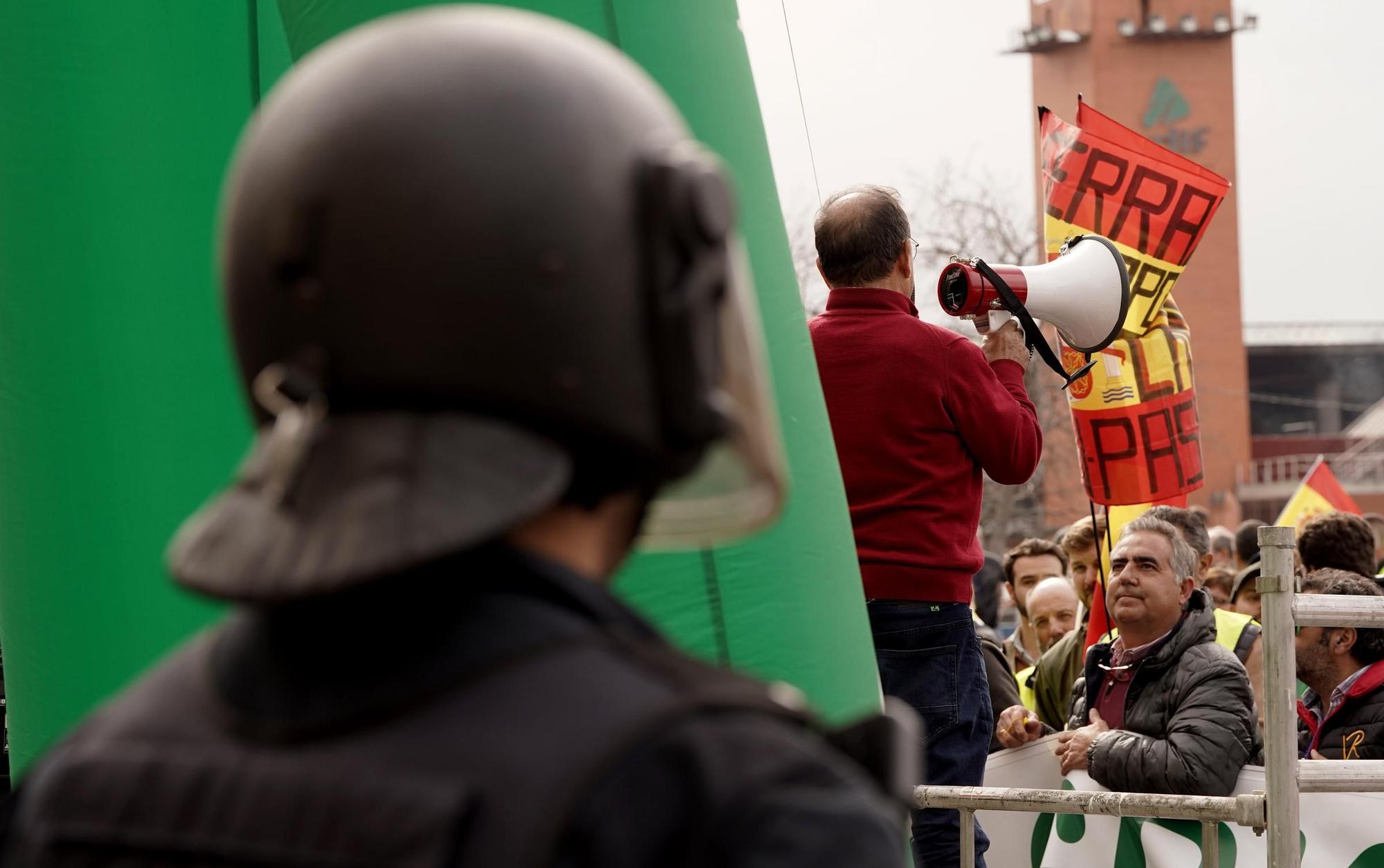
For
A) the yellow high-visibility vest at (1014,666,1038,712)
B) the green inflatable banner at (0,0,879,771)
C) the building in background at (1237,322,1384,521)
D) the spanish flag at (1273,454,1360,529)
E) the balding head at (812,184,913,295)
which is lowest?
the building in background at (1237,322,1384,521)

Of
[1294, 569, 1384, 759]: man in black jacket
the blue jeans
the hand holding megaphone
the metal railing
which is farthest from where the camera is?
[1294, 569, 1384, 759]: man in black jacket

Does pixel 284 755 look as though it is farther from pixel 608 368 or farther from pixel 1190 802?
pixel 1190 802

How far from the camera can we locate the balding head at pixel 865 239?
12.1ft

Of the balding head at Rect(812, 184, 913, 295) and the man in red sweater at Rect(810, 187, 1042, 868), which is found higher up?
the balding head at Rect(812, 184, 913, 295)

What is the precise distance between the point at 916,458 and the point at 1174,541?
1.57 metres

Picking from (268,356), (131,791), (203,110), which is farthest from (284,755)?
(203,110)

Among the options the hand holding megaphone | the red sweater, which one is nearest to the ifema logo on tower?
the hand holding megaphone

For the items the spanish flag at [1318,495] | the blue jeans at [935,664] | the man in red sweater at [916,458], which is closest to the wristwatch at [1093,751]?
the man in red sweater at [916,458]

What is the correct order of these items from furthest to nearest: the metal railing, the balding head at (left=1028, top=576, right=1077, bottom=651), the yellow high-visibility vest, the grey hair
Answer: the balding head at (left=1028, top=576, right=1077, bottom=651) < the yellow high-visibility vest < the grey hair < the metal railing

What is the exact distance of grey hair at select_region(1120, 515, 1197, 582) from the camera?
474 centimetres

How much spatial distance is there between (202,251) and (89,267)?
16 centimetres

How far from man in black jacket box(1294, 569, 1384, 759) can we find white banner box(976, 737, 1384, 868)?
0.98ft

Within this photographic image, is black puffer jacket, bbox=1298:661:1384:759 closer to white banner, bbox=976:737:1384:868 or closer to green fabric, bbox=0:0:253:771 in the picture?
white banner, bbox=976:737:1384:868

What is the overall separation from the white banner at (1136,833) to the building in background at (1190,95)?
4909cm
